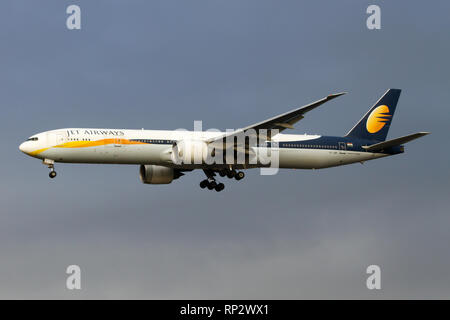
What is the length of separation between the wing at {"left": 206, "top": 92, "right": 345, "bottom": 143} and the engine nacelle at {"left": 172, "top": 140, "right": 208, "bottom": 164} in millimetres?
1000

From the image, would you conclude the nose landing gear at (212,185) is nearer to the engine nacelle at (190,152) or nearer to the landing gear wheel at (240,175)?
the landing gear wheel at (240,175)

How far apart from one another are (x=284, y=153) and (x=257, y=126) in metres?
6.60

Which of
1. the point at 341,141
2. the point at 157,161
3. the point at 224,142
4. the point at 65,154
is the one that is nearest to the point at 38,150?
the point at 65,154

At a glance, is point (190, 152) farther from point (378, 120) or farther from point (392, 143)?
point (378, 120)

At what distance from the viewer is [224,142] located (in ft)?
181

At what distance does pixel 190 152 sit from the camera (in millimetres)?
54156

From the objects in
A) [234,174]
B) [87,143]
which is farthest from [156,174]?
[87,143]

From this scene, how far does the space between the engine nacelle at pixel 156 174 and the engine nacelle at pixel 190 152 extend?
6.30m

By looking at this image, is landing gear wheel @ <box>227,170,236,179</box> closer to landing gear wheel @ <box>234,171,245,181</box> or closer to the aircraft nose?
landing gear wheel @ <box>234,171,245,181</box>

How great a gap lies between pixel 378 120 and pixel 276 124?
15.5 m

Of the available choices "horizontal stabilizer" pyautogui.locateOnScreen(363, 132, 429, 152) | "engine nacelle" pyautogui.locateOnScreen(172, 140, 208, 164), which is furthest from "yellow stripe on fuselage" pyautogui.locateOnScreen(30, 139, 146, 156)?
"horizontal stabilizer" pyautogui.locateOnScreen(363, 132, 429, 152)

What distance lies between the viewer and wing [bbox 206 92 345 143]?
49.1 m

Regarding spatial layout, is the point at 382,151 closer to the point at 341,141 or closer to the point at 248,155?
the point at 341,141

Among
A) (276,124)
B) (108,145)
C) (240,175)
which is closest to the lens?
(276,124)
